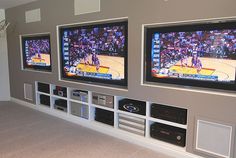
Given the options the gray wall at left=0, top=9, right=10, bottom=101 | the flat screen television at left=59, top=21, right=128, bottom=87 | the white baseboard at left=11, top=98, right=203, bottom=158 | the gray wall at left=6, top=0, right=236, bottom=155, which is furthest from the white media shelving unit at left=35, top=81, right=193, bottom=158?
the gray wall at left=0, top=9, right=10, bottom=101

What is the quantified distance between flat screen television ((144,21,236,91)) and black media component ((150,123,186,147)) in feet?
2.01

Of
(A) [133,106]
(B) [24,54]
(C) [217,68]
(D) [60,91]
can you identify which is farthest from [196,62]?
(B) [24,54]

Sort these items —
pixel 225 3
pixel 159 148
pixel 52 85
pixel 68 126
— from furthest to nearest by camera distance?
1. pixel 52 85
2. pixel 68 126
3. pixel 159 148
4. pixel 225 3

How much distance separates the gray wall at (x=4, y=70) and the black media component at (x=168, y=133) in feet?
13.5

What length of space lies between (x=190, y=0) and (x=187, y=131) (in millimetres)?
1494

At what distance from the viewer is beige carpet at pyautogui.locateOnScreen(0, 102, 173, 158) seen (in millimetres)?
2633

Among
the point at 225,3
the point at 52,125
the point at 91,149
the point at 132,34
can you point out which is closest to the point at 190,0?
the point at 225,3

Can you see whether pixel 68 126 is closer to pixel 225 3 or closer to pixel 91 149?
pixel 91 149

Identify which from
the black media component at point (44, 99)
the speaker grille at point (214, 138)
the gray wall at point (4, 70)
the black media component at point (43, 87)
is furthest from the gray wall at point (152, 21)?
the gray wall at point (4, 70)

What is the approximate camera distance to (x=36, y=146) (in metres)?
2.83

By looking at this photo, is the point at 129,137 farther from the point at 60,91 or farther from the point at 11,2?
the point at 11,2

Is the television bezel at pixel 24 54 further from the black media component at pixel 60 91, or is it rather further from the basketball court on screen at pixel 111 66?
the basketball court on screen at pixel 111 66

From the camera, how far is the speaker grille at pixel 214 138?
2.15m

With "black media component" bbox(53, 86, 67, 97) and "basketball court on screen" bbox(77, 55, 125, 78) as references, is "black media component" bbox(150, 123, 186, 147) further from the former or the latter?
"black media component" bbox(53, 86, 67, 97)
